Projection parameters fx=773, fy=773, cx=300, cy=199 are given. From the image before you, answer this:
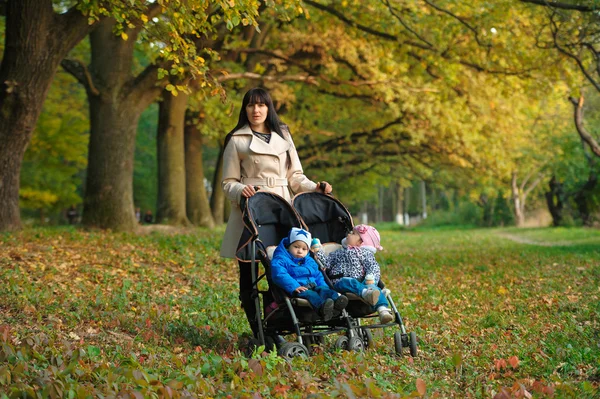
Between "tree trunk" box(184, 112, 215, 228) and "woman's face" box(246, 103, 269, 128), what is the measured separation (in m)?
18.1

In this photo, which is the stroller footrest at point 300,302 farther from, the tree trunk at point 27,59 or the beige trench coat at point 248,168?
the tree trunk at point 27,59

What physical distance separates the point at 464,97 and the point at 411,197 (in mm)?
65540

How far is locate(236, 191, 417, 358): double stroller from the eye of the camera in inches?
264

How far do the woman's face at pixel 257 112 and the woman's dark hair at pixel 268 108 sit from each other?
1.1 inches

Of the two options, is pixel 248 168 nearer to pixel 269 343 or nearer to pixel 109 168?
pixel 269 343

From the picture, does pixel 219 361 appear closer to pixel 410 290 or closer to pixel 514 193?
pixel 410 290

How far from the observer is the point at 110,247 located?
14.0 m

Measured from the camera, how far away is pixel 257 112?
7.30 meters

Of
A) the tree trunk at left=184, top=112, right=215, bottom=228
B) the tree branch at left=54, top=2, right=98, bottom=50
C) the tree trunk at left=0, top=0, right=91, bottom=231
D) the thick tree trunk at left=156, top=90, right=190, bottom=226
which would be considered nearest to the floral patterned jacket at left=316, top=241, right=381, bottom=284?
the tree branch at left=54, top=2, right=98, bottom=50

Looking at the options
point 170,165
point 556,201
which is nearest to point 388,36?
point 170,165

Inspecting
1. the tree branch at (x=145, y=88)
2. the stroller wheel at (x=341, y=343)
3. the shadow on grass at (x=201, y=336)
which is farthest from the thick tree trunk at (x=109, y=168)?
the stroller wheel at (x=341, y=343)

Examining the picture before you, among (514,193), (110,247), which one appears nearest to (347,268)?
(110,247)

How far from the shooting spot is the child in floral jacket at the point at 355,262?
681 centimetres

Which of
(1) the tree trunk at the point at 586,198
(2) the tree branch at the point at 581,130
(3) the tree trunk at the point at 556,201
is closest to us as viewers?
(2) the tree branch at the point at 581,130
